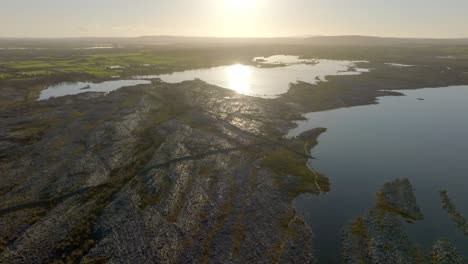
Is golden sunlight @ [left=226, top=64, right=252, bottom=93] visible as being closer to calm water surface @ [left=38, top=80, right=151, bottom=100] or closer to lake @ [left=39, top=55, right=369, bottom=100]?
lake @ [left=39, top=55, right=369, bottom=100]

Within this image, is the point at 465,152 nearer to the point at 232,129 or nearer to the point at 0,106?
the point at 232,129

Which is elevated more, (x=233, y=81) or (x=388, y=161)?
(x=233, y=81)

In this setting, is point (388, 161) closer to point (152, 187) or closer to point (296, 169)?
point (296, 169)

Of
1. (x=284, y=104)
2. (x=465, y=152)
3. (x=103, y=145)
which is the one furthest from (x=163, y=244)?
(x=284, y=104)

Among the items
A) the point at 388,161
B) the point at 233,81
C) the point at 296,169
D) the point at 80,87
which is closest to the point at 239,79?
the point at 233,81

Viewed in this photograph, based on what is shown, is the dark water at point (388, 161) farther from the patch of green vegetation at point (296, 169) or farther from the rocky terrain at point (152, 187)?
the rocky terrain at point (152, 187)

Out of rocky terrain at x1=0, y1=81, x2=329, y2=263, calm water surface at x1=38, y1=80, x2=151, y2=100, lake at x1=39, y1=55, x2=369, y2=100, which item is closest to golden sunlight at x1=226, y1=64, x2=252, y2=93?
lake at x1=39, y1=55, x2=369, y2=100
